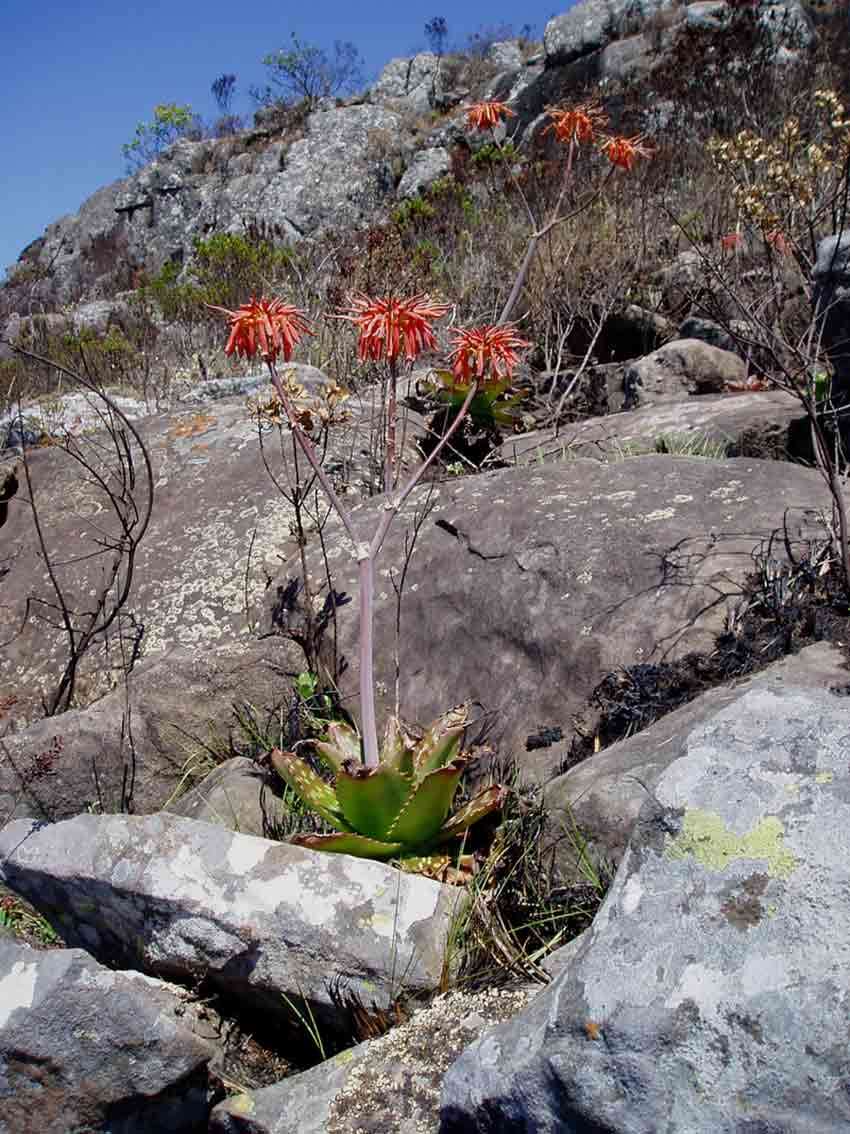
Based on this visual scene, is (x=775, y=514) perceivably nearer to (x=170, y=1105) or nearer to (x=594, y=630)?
(x=594, y=630)

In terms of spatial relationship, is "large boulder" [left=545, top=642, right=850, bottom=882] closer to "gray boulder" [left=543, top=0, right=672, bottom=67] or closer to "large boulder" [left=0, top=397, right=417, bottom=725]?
"large boulder" [left=0, top=397, right=417, bottom=725]

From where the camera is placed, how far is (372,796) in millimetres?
2721

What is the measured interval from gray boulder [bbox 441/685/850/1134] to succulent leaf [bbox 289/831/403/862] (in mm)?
1039

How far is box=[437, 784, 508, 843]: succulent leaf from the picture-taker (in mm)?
2721

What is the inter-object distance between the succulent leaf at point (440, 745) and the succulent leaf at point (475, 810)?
184 mm

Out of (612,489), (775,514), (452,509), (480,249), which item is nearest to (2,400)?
(480,249)

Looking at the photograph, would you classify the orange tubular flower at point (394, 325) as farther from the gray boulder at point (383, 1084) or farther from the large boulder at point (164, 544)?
the gray boulder at point (383, 1084)

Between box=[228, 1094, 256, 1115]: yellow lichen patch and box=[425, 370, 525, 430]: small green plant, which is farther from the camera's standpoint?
box=[425, 370, 525, 430]: small green plant

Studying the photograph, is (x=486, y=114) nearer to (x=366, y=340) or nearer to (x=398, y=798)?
(x=366, y=340)

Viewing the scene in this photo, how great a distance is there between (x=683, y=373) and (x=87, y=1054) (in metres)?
5.15

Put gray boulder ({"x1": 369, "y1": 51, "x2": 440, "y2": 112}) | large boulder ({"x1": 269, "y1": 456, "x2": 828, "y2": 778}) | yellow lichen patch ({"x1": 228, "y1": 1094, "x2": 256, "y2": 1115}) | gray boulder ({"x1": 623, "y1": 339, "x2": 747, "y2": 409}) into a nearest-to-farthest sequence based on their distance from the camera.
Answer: yellow lichen patch ({"x1": 228, "y1": 1094, "x2": 256, "y2": 1115}) → large boulder ({"x1": 269, "y1": 456, "x2": 828, "y2": 778}) → gray boulder ({"x1": 623, "y1": 339, "x2": 747, "y2": 409}) → gray boulder ({"x1": 369, "y1": 51, "x2": 440, "y2": 112})

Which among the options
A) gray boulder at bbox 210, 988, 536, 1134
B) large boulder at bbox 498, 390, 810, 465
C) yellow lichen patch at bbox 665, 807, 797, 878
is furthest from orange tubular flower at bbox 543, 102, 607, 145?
gray boulder at bbox 210, 988, 536, 1134

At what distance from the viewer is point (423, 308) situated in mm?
2812

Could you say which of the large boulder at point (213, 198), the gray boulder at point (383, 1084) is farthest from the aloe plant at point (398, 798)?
the large boulder at point (213, 198)
